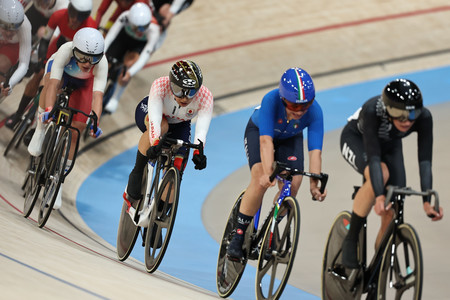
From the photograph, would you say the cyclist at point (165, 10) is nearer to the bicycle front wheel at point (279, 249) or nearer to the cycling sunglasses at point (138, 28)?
the cycling sunglasses at point (138, 28)

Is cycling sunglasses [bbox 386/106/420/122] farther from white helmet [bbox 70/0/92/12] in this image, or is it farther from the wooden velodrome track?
white helmet [bbox 70/0/92/12]

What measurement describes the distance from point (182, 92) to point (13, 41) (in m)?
2.63

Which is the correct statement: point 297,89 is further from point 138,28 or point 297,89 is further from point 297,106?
point 138,28

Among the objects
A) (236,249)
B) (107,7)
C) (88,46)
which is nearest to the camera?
(236,249)

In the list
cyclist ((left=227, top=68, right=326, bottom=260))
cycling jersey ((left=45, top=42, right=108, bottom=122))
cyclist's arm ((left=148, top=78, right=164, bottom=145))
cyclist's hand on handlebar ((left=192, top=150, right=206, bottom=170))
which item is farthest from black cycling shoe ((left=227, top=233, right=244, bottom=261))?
cycling jersey ((left=45, top=42, right=108, bottom=122))

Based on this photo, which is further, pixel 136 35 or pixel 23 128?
pixel 136 35

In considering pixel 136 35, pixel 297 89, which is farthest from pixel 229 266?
pixel 136 35

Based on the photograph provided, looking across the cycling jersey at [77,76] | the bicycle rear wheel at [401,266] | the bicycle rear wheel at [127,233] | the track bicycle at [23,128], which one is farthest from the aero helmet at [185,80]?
the track bicycle at [23,128]

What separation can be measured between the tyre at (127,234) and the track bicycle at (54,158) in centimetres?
47

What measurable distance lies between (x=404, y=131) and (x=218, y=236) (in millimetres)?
2971

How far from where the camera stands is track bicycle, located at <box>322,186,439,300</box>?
13.1 feet

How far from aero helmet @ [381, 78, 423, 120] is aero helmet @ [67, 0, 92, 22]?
3799mm

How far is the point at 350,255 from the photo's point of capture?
4.38 m

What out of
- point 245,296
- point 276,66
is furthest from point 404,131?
point 276,66
